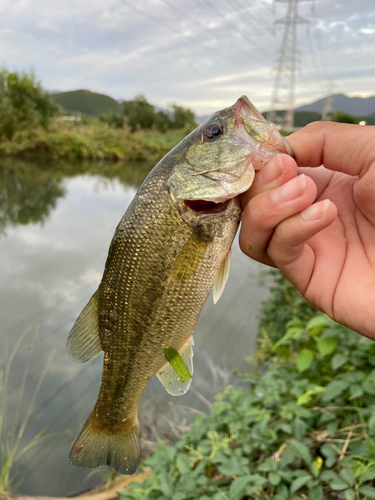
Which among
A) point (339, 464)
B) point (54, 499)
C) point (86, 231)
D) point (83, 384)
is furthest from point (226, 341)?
point (86, 231)

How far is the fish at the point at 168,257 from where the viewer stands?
4.64ft

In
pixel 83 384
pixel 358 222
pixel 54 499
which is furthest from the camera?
pixel 83 384

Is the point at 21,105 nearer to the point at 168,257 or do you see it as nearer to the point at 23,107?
the point at 23,107

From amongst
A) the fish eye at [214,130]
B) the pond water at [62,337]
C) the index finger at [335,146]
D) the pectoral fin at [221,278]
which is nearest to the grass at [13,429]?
the pond water at [62,337]

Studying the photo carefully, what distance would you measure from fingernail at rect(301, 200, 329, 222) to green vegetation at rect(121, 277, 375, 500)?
1382 mm

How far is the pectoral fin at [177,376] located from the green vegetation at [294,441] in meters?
0.92

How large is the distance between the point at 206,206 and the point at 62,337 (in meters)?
5.51

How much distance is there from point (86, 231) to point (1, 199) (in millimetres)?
6245

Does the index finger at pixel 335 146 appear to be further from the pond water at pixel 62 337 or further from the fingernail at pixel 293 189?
the pond water at pixel 62 337

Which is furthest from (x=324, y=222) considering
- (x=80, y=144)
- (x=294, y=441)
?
(x=80, y=144)

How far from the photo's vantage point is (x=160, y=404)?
15.4 ft

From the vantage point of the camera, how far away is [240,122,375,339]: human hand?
4.30ft

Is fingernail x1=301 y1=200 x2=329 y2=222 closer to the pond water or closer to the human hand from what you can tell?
the human hand

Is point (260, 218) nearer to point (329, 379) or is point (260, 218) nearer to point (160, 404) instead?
point (329, 379)
